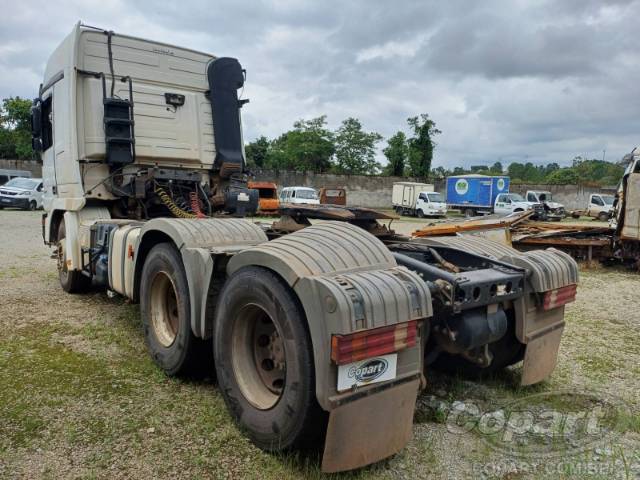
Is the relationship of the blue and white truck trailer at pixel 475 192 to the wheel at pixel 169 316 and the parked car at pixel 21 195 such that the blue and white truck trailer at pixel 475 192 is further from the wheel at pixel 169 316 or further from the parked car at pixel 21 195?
the wheel at pixel 169 316

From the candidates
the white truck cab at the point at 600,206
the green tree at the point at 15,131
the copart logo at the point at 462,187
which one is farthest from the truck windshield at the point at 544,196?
the green tree at the point at 15,131

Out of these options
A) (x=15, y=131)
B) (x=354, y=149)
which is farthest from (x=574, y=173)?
(x=15, y=131)

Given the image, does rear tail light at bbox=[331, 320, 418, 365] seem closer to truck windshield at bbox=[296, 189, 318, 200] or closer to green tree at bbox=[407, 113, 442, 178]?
truck windshield at bbox=[296, 189, 318, 200]

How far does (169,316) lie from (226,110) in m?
3.24

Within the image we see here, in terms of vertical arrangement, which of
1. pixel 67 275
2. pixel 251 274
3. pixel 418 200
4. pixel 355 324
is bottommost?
pixel 67 275

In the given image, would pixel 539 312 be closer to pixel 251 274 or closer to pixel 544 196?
pixel 251 274

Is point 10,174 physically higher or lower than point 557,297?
higher

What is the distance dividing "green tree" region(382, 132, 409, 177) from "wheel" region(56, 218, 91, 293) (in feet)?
148

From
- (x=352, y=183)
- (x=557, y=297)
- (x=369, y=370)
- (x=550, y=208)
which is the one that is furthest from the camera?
(x=352, y=183)

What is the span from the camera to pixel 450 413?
3285 mm

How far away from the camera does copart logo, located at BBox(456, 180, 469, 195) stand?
114 ft

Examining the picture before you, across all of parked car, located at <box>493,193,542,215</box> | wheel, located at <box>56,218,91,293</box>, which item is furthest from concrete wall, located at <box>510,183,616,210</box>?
wheel, located at <box>56,218,91,293</box>

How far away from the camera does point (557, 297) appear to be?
3369 millimetres

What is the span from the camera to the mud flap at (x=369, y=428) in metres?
2.33
